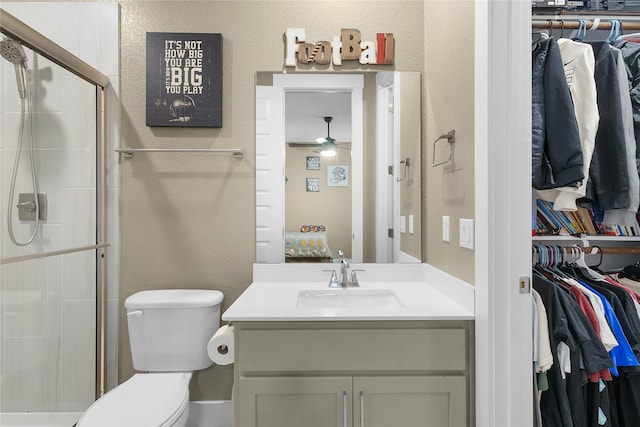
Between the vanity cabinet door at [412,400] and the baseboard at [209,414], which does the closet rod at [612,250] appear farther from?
the baseboard at [209,414]

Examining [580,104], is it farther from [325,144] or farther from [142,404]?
[142,404]

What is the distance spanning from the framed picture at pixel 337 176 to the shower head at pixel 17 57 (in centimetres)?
130

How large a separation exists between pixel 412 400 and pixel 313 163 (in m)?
1.14

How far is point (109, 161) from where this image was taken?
187 cm

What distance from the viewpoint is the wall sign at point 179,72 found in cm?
186

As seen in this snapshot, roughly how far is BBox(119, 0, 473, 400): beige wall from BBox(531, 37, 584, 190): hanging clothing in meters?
0.68

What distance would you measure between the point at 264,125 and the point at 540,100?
4.01 feet

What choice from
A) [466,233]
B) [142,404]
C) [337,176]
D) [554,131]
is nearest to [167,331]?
[142,404]

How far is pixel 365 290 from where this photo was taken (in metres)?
1.69

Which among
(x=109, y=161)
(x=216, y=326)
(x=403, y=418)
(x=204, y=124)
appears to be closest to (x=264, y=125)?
(x=204, y=124)

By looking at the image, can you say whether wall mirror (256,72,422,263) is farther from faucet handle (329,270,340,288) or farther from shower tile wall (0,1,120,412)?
shower tile wall (0,1,120,412)

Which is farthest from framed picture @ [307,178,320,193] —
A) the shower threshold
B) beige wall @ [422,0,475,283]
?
the shower threshold

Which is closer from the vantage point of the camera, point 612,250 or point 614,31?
point 614,31

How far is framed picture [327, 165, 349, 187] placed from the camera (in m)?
1.86
